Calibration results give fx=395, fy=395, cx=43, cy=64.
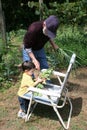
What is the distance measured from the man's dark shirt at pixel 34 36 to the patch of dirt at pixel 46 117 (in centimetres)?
115

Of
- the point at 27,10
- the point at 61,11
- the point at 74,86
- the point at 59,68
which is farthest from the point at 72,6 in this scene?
the point at 27,10

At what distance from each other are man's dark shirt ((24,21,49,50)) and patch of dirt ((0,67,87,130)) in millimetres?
1145

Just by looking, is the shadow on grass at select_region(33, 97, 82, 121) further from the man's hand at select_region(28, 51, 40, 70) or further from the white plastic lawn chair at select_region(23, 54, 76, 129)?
the man's hand at select_region(28, 51, 40, 70)

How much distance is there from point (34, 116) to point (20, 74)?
1902 millimetres

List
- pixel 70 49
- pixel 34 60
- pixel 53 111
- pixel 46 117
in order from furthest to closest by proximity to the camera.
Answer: pixel 70 49 < pixel 53 111 < pixel 46 117 < pixel 34 60

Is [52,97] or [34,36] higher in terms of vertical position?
[34,36]

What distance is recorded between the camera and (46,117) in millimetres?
6094

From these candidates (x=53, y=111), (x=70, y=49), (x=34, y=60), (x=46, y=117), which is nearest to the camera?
(x=34, y=60)

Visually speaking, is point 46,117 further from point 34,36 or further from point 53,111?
point 34,36

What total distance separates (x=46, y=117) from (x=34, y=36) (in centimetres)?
128

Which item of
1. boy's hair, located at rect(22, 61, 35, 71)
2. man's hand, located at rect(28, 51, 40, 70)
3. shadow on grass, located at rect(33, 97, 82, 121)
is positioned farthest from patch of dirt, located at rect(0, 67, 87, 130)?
man's hand, located at rect(28, 51, 40, 70)

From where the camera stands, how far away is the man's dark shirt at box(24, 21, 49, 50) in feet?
18.9

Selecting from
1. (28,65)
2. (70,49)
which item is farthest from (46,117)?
(70,49)

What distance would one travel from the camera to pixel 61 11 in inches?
351
